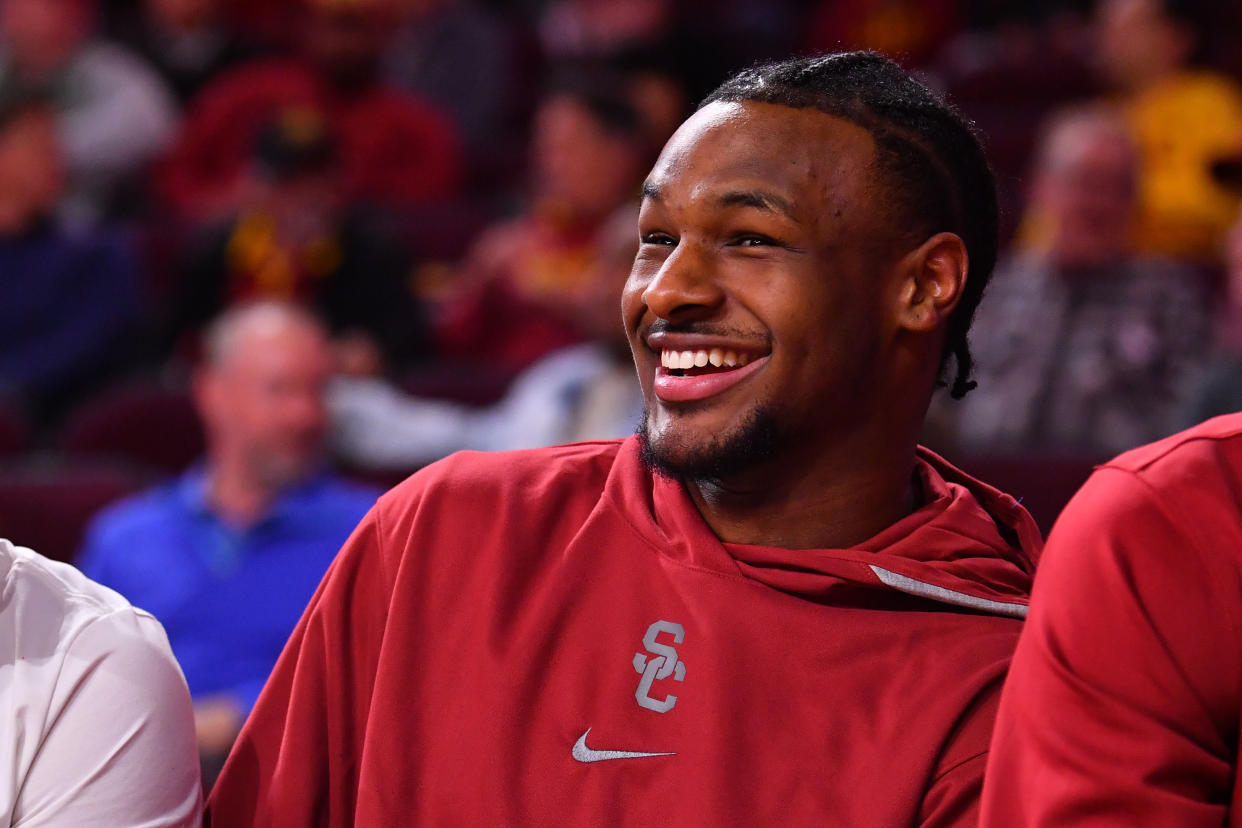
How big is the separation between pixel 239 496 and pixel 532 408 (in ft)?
2.14

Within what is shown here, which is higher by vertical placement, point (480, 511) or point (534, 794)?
point (480, 511)

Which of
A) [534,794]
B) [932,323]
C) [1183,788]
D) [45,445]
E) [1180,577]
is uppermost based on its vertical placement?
[932,323]

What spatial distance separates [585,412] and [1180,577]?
2318 mm

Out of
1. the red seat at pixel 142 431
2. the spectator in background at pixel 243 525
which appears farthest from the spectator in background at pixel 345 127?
the spectator in background at pixel 243 525

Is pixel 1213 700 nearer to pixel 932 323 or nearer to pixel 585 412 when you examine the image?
pixel 932 323

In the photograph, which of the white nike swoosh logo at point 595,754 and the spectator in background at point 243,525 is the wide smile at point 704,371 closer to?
the white nike swoosh logo at point 595,754

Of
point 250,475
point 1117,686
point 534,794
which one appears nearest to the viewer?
point 1117,686

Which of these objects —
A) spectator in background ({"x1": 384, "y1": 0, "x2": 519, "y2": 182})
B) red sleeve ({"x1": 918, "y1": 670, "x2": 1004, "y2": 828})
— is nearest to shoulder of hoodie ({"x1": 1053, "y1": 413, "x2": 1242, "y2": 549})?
red sleeve ({"x1": 918, "y1": 670, "x2": 1004, "y2": 828})

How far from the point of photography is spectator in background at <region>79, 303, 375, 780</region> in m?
3.12

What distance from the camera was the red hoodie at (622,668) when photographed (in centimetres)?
137

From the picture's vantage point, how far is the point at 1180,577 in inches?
46.2

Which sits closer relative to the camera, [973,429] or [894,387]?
[894,387]

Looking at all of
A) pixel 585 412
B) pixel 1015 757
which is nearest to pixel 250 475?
pixel 585 412

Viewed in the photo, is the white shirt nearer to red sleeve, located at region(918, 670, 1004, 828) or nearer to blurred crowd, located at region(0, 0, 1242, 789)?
red sleeve, located at region(918, 670, 1004, 828)
